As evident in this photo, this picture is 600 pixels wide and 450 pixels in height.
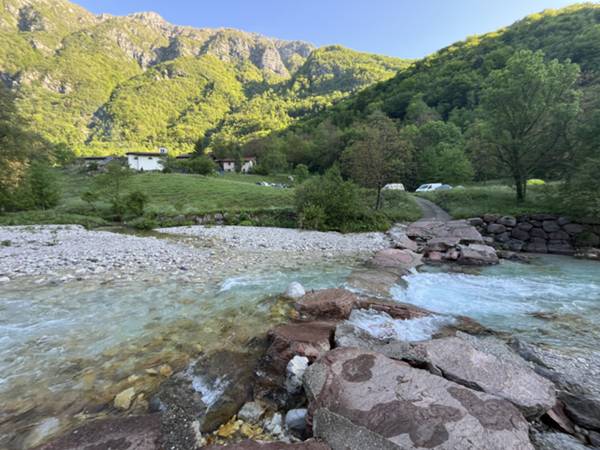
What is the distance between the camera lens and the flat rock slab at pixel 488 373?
2510 millimetres

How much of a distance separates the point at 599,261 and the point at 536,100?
38.8 feet

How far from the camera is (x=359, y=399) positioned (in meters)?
2.45

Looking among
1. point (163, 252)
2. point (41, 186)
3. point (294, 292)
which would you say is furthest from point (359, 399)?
point (41, 186)

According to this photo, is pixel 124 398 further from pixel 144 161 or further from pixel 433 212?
pixel 144 161

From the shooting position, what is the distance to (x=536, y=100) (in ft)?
55.3

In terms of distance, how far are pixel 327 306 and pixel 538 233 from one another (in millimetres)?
16146

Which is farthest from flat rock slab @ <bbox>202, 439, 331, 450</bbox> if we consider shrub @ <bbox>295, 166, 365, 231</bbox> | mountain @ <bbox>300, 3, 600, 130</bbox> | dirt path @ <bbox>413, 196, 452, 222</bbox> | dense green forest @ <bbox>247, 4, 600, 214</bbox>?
mountain @ <bbox>300, 3, 600, 130</bbox>

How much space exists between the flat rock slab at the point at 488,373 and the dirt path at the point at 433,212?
55.1ft

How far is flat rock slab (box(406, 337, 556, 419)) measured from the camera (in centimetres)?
251

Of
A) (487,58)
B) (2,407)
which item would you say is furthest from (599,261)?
(487,58)

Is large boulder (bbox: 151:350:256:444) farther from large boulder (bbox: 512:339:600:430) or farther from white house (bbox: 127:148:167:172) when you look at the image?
white house (bbox: 127:148:167:172)

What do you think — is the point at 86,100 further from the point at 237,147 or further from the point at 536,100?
the point at 536,100

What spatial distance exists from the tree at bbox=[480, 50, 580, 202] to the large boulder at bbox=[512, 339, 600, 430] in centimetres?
1901

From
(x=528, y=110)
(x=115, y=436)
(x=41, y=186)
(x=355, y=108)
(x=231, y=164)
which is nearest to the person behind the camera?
Result: (x=115, y=436)
